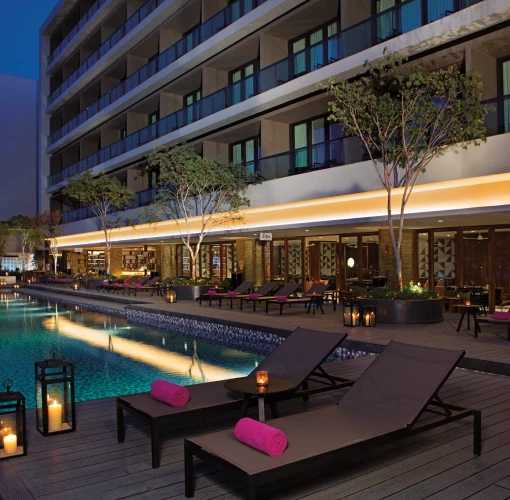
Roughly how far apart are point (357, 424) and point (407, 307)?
8.28m

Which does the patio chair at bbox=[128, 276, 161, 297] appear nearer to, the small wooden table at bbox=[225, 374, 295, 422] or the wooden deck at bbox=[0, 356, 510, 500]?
the wooden deck at bbox=[0, 356, 510, 500]

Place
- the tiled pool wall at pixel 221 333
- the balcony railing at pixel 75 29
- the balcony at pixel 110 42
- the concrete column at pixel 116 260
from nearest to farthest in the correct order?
the tiled pool wall at pixel 221 333 → the balcony at pixel 110 42 → the balcony railing at pixel 75 29 → the concrete column at pixel 116 260

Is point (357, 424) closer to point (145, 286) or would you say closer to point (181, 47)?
point (145, 286)

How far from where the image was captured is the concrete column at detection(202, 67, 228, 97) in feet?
71.5

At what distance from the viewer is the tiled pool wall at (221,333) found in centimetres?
1148

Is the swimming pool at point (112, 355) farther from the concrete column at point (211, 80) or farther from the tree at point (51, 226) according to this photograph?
the tree at point (51, 226)

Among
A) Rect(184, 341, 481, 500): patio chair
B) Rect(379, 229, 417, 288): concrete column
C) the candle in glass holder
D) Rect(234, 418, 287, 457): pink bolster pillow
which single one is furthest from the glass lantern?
Rect(234, 418, 287, 457): pink bolster pillow

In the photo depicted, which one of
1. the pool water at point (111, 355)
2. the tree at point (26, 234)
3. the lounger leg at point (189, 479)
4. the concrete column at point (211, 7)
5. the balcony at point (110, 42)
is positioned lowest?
the pool water at point (111, 355)

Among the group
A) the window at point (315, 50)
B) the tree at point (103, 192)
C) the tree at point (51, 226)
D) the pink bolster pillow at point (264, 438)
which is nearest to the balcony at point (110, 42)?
the tree at point (103, 192)

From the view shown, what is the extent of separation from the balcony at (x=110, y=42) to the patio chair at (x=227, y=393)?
2220 cm

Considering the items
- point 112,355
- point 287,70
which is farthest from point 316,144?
point 112,355

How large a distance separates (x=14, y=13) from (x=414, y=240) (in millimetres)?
212813

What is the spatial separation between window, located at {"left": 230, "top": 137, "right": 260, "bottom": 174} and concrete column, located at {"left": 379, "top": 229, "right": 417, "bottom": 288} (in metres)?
6.93

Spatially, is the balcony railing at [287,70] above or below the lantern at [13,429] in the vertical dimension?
above
